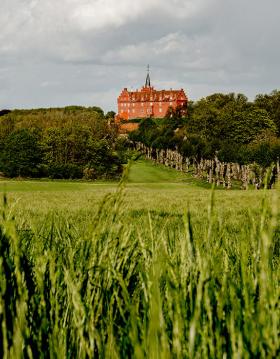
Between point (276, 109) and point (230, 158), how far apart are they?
27949 millimetres

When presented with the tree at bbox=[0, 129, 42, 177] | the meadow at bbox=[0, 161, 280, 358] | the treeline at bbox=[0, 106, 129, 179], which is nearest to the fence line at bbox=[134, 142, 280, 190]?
the treeline at bbox=[0, 106, 129, 179]

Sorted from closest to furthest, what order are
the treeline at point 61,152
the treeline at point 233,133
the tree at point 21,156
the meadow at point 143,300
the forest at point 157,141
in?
1. the meadow at point 143,300
2. the treeline at point 233,133
3. the forest at point 157,141
4. the tree at point 21,156
5. the treeline at point 61,152

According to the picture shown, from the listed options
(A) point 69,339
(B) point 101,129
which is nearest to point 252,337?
(A) point 69,339

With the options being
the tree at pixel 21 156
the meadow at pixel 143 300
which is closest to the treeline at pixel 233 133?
the tree at pixel 21 156

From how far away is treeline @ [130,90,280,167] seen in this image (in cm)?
9075

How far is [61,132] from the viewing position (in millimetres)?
117250

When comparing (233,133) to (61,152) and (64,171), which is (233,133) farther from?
(61,152)

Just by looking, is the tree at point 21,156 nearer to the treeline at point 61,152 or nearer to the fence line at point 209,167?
the treeline at point 61,152

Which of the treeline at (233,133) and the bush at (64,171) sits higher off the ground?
the treeline at (233,133)

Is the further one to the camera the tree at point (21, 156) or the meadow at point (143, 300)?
the tree at point (21, 156)

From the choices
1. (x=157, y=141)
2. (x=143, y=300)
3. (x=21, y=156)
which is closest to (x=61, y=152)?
(x=21, y=156)

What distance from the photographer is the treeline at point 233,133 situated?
90.8 m

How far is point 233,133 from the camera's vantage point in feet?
340

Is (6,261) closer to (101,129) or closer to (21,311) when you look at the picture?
(21,311)
